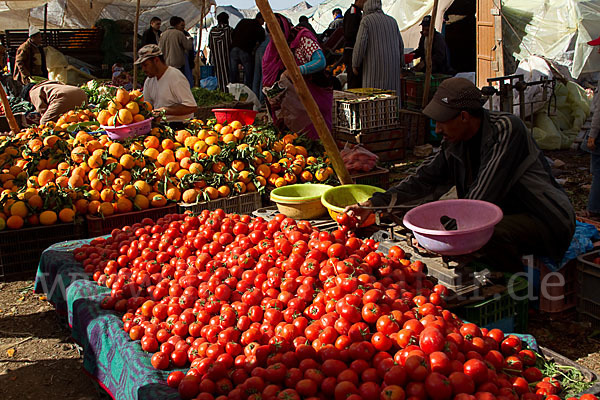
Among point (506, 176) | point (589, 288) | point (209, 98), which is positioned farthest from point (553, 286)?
point (209, 98)

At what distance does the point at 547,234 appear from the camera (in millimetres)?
3477

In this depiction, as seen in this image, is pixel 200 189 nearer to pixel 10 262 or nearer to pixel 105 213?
pixel 105 213

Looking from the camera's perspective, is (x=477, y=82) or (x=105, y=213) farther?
(x=477, y=82)

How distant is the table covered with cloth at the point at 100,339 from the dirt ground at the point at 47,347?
0.27m

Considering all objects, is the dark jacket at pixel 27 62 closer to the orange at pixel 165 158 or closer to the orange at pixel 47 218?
the orange at pixel 165 158

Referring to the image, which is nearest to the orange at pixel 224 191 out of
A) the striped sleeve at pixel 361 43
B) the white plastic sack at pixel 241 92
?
the striped sleeve at pixel 361 43

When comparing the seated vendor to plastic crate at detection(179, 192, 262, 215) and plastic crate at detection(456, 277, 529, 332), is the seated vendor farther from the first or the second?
plastic crate at detection(456, 277, 529, 332)

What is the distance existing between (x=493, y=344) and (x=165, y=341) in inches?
60.0

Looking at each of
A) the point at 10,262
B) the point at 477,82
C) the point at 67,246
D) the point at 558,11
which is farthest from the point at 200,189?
the point at 558,11

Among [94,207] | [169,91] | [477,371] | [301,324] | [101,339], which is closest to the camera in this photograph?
[477,371]

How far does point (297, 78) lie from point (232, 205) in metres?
1.56

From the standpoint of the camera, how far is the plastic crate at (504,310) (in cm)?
300

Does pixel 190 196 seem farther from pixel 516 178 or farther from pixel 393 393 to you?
pixel 393 393

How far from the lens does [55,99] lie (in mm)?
7492
